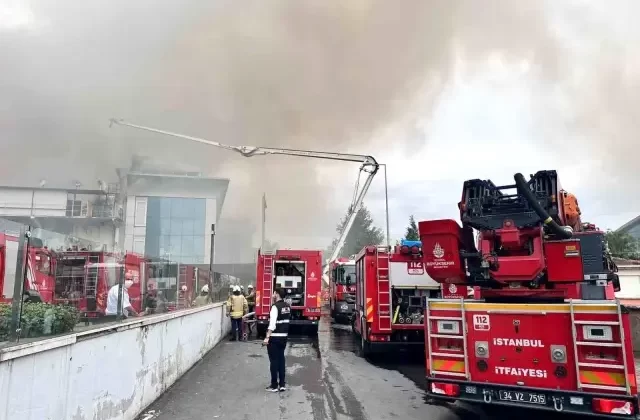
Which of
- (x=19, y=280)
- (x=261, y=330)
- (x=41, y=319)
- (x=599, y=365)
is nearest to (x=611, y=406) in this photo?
(x=599, y=365)

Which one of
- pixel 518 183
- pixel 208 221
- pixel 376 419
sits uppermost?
pixel 208 221

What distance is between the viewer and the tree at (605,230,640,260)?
2584 cm

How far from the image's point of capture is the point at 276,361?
22.3ft

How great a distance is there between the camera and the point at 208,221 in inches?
1261

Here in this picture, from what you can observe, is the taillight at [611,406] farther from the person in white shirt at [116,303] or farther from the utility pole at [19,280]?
the person in white shirt at [116,303]

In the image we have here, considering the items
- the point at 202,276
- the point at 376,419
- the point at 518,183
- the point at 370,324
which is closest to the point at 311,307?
the point at 202,276

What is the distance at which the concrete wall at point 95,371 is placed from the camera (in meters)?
3.07

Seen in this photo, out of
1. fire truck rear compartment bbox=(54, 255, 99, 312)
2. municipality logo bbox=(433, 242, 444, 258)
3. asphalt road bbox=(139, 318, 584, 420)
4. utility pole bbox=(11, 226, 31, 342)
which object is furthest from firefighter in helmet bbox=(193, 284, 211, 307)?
utility pole bbox=(11, 226, 31, 342)

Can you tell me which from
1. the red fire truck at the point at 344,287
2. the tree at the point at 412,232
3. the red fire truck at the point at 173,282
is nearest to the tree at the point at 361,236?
the tree at the point at 412,232

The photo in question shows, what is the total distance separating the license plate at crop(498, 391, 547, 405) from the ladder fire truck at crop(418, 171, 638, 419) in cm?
1

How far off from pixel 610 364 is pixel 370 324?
5442 millimetres

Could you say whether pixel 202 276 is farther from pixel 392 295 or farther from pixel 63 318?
pixel 63 318

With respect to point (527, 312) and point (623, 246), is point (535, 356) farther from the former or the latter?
point (623, 246)

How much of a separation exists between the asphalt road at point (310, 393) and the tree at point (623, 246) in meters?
22.2
